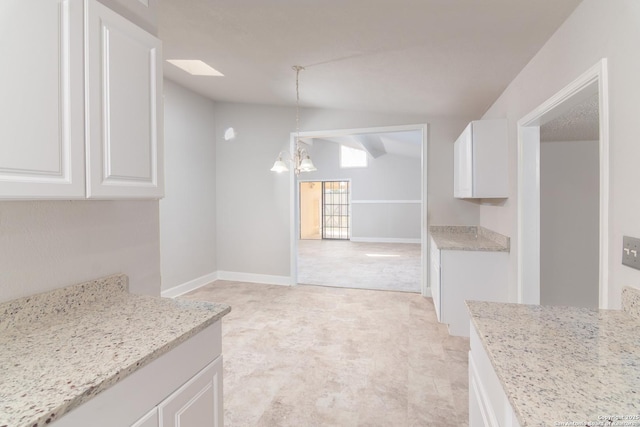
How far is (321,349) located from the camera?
9.27 ft

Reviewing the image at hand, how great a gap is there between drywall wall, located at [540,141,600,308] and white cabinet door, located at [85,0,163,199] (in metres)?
3.77

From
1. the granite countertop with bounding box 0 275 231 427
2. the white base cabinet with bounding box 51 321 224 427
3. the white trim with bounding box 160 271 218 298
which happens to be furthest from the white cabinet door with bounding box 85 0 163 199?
the white trim with bounding box 160 271 218 298

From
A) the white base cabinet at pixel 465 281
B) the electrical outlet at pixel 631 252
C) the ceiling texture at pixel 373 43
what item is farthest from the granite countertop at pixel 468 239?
the electrical outlet at pixel 631 252

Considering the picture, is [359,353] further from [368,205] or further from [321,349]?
[368,205]

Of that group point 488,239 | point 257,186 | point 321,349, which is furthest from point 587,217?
point 257,186

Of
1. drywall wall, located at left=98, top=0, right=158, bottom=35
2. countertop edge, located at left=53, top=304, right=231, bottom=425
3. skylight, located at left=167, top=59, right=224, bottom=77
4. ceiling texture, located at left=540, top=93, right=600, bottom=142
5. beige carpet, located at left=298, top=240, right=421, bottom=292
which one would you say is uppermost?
skylight, located at left=167, top=59, right=224, bottom=77

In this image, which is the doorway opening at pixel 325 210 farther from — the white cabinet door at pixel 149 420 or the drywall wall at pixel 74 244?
the white cabinet door at pixel 149 420

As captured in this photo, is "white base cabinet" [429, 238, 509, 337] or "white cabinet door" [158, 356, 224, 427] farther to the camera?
"white base cabinet" [429, 238, 509, 337]

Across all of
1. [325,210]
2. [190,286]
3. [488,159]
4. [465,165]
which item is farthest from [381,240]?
[488,159]

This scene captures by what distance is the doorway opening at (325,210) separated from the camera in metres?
10.6

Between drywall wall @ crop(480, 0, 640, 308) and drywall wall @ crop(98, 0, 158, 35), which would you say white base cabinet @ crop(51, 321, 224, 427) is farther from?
drywall wall @ crop(480, 0, 640, 308)

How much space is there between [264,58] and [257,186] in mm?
2386

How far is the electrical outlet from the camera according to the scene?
1226 mm

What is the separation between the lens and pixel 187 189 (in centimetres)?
451
